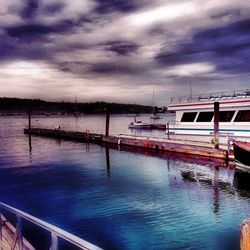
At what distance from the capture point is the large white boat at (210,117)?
31781 millimetres

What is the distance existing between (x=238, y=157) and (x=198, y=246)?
46.8 ft

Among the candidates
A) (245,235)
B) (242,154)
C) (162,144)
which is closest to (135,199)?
(242,154)

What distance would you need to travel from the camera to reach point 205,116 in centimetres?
3578

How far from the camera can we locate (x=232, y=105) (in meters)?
32.7

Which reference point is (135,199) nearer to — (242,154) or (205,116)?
(242,154)

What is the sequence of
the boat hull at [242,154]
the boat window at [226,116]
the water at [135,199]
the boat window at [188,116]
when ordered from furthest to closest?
the boat window at [188,116], the boat window at [226,116], the boat hull at [242,154], the water at [135,199]

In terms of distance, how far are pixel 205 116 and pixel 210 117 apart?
0.71 metres

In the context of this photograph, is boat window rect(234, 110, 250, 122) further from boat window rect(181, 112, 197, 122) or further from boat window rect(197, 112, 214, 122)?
boat window rect(181, 112, 197, 122)

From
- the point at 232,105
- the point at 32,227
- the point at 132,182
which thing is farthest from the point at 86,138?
the point at 32,227

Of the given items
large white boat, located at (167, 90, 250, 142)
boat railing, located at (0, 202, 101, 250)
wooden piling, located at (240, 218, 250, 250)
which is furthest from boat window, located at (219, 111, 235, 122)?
wooden piling, located at (240, 218, 250, 250)

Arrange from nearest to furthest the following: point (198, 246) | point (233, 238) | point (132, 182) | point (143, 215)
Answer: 1. point (198, 246)
2. point (233, 238)
3. point (143, 215)
4. point (132, 182)

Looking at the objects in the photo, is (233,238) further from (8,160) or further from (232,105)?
(8,160)

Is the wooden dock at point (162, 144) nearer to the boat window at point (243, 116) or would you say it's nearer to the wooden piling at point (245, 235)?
the boat window at point (243, 116)

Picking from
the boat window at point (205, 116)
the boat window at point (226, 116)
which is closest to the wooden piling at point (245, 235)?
the boat window at point (226, 116)
